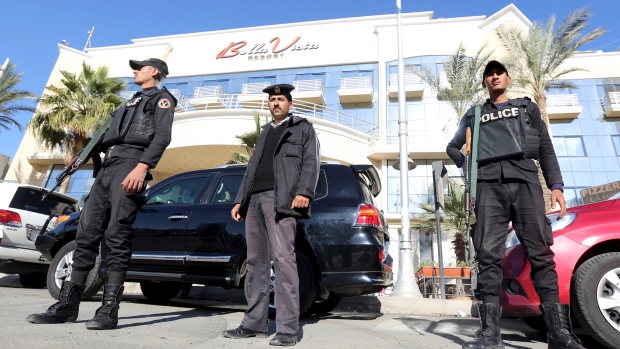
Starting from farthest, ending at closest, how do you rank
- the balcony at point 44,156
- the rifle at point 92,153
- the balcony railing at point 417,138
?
the balcony at point 44,156, the balcony railing at point 417,138, the rifle at point 92,153

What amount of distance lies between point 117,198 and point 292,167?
1278 millimetres

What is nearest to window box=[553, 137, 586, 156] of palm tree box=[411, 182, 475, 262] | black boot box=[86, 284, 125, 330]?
palm tree box=[411, 182, 475, 262]

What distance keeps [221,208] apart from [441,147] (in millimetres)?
15918

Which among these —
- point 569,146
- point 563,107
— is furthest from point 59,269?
point 563,107

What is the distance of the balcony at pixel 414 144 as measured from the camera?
18078 millimetres

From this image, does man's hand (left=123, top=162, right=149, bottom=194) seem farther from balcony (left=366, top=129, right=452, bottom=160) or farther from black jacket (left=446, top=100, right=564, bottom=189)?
balcony (left=366, top=129, right=452, bottom=160)

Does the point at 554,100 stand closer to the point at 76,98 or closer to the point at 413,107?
the point at 413,107

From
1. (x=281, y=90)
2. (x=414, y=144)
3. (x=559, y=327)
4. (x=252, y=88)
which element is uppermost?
(x=252, y=88)

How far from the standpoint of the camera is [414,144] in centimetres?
1914

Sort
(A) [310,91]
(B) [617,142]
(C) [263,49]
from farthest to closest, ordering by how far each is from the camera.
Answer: (C) [263,49]
(A) [310,91]
(B) [617,142]

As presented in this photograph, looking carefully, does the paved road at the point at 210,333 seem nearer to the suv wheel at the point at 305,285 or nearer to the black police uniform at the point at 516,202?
the suv wheel at the point at 305,285

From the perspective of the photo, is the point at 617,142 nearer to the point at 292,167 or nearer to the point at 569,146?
the point at 569,146

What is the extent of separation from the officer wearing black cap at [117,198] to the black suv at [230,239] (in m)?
1.41

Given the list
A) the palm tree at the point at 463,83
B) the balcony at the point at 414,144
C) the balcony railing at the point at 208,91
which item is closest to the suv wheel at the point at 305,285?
the balcony at the point at 414,144
